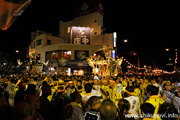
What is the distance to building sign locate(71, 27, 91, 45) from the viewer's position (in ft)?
113

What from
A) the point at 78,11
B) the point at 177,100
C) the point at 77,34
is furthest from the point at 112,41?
the point at 177,100

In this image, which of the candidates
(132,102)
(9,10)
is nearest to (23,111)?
(132,102)

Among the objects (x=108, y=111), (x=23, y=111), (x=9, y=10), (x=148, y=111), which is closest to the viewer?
(x=23, y=111)

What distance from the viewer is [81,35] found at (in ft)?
116

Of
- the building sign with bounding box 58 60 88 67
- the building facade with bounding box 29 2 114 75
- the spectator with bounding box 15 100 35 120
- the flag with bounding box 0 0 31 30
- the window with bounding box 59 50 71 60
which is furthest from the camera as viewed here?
the window with bounding box 59 50 71 60

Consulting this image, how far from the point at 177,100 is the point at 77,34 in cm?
3205

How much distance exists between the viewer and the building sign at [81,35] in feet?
113

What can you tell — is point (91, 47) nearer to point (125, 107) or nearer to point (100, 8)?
point (100, 8)

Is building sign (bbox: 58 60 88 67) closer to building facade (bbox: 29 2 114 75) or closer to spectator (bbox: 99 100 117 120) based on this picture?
building facade (bbox: 29 2 114 75)

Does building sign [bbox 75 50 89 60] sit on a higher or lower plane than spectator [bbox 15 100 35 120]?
higher

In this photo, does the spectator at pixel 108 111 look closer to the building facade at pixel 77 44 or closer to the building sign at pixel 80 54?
the building facade at pixel 77 44

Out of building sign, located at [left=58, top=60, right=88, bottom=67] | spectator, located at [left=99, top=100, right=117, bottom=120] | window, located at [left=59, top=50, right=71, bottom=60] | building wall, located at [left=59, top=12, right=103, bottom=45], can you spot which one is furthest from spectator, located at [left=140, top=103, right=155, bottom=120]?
building wall, located at [left=59, top=12, right=103, bottom=45]

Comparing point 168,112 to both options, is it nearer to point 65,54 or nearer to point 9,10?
point 9,10

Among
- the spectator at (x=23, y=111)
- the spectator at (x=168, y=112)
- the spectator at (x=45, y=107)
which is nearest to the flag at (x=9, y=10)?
the spectator at (x=45, y=107)
